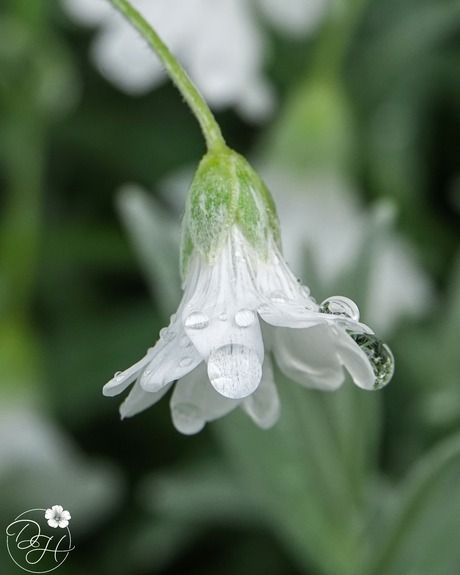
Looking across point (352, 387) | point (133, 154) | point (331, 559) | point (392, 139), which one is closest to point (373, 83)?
point (392, 139)

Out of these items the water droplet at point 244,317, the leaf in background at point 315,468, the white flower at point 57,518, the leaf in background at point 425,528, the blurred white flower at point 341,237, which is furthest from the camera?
the blurred white flower at point 341,237

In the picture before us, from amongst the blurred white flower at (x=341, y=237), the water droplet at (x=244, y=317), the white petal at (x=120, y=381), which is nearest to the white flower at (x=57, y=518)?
the white petal at (x=120, y=381)

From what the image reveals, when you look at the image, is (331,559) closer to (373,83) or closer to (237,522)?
(237,522)

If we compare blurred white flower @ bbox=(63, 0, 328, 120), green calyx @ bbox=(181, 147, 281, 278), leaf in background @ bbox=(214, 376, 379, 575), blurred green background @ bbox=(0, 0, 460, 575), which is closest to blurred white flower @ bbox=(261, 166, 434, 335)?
Result: blurred green background @ bbox=(0, 0, 460, 575)

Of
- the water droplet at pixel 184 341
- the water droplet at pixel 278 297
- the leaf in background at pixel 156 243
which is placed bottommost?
the water droplet at pixel 278 297

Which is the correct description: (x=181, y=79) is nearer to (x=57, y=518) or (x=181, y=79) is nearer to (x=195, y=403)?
(x=195, y=403)

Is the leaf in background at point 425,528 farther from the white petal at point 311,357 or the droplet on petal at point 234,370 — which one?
the droplet on petal at point 234,370
